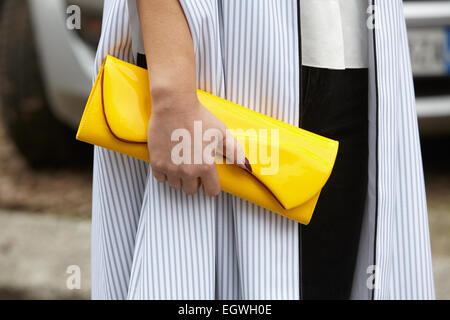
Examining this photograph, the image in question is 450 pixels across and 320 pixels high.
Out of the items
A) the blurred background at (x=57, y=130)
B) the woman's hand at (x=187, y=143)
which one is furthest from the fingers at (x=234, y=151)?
the blurred background at (x=57, y=130)

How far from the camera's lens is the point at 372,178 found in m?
0.97

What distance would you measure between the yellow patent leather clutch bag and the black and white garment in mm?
35

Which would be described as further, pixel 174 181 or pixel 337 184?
pixel 337 184

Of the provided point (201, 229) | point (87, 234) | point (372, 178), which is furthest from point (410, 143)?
point (87, 234)

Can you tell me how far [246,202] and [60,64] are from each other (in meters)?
1.39

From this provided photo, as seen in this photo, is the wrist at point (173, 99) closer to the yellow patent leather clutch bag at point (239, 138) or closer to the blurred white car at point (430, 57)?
the yellow patent leather clutch bag at point (239, 138)

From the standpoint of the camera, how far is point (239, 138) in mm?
849

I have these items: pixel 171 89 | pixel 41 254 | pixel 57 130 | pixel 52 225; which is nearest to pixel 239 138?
pixel 171 89

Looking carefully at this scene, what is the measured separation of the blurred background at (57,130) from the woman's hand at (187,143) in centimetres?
101

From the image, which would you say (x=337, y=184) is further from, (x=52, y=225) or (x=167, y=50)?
(x=52, y=225)

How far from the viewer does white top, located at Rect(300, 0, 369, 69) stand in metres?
0.91

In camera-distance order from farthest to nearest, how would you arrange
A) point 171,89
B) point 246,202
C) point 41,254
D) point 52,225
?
point 52,225 → point 41,254 → point 246,202 → point 171,89

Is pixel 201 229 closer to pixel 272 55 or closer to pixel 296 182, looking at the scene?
pixel 296 182

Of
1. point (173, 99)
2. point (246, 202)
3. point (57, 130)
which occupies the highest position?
point (57, 130)
